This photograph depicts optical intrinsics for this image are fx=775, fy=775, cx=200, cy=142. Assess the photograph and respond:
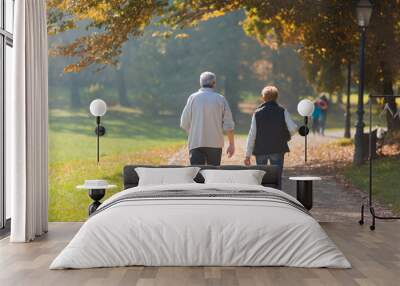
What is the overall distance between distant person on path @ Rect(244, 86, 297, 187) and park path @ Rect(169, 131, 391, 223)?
91cm

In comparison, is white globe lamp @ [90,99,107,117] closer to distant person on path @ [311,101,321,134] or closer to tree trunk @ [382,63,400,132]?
distant person on path @ [311,101,321,134]

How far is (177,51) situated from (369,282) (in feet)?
16.6

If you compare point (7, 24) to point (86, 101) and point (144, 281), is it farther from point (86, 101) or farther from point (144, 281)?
point (144, 281)

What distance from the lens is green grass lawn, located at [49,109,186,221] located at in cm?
936

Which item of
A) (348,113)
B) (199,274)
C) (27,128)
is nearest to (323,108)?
(348,113)

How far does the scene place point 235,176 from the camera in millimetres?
7285

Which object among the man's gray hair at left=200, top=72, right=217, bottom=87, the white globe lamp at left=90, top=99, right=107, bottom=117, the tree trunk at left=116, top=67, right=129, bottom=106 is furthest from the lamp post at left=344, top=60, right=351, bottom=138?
the white globe lamp at left=90, top=99, right=107, bottom=117

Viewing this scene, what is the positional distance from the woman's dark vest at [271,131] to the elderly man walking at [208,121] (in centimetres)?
33

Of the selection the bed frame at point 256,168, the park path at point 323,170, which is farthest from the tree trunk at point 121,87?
the bed frame at point 256,168

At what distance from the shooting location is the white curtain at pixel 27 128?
6781 mm

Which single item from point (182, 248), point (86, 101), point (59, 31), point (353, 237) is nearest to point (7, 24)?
point (59, 31)

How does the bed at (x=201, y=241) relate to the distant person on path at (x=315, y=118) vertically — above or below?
below

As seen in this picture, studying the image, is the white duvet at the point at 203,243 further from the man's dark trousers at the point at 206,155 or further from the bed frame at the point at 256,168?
the man's dark trousers at the point at 206,155

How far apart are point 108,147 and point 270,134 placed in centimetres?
243
